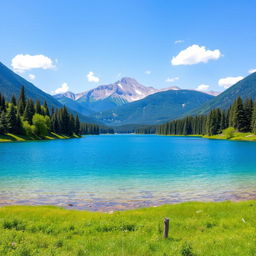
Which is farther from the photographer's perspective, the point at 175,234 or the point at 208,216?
Answer: the point at 208,216

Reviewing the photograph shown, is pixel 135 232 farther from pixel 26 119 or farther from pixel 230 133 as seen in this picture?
pixel 230 133

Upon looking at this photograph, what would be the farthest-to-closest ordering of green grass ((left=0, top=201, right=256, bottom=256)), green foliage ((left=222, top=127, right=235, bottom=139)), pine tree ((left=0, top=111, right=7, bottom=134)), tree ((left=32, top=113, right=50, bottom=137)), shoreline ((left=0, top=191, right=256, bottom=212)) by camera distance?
green foliage ((left=222, top=127, right=235, bottom=139))
tree ((left=32, top=113, right=50, bottom=137))
pine tree ((left=0, top=111, right=7, bottom=134))
shoreline ((left=0, top=191, right=256, bottom=212))
green grass ((left=0, top=201, right=256, bottom=256))

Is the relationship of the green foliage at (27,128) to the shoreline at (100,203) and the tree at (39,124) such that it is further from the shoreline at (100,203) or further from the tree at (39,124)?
the shoreline at (100,203)

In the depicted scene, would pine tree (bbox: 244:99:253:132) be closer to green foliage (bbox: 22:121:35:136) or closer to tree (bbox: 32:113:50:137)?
tree (bbox: 32:113:50:137)

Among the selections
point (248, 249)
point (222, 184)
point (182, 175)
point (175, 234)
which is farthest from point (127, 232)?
point (182, 175)

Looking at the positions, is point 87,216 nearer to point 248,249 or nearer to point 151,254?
point 151,254

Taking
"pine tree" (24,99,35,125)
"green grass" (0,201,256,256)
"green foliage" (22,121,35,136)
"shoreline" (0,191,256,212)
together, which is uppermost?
"pine tree" (24,99,35,125)

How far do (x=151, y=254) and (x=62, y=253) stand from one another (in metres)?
4.28

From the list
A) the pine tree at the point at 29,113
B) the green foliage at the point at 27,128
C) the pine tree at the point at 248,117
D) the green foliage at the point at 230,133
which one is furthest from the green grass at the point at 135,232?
the pine tree at the point at 248,117

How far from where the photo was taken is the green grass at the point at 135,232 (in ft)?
39.1

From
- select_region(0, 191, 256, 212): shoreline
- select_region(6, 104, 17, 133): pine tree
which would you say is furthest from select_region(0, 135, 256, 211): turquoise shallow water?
select_region(6, 104, 17, 133): pine tree

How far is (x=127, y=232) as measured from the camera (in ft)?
52.1

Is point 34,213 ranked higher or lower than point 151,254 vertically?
lower

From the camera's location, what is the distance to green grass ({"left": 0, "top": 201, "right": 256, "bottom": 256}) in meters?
11.9
